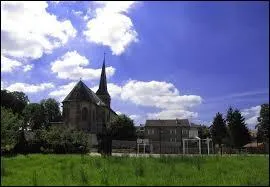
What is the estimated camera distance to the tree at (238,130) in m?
82.8

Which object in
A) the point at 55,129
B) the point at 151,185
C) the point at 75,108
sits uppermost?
the point at 75,108

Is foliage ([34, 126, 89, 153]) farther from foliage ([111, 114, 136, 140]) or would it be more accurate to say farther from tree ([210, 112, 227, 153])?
foliage ([111, 114, 136, 140])

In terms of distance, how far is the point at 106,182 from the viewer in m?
16.1

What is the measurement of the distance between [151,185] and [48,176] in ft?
15.7

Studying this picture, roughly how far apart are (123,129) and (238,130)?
27225 mm

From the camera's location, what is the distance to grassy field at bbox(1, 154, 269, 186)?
1645cm

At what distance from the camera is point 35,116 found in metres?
127

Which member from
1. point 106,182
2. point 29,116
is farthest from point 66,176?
point 29,116

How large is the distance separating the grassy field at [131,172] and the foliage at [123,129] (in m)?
73.3

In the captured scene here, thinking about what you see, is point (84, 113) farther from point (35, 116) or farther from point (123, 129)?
point (35, 116)

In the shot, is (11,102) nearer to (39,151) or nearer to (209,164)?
(39,151)

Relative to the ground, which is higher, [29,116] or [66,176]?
[29,116]

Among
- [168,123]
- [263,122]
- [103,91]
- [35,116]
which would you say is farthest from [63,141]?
[35,116]

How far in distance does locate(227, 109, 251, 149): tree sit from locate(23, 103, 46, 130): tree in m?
62.7
